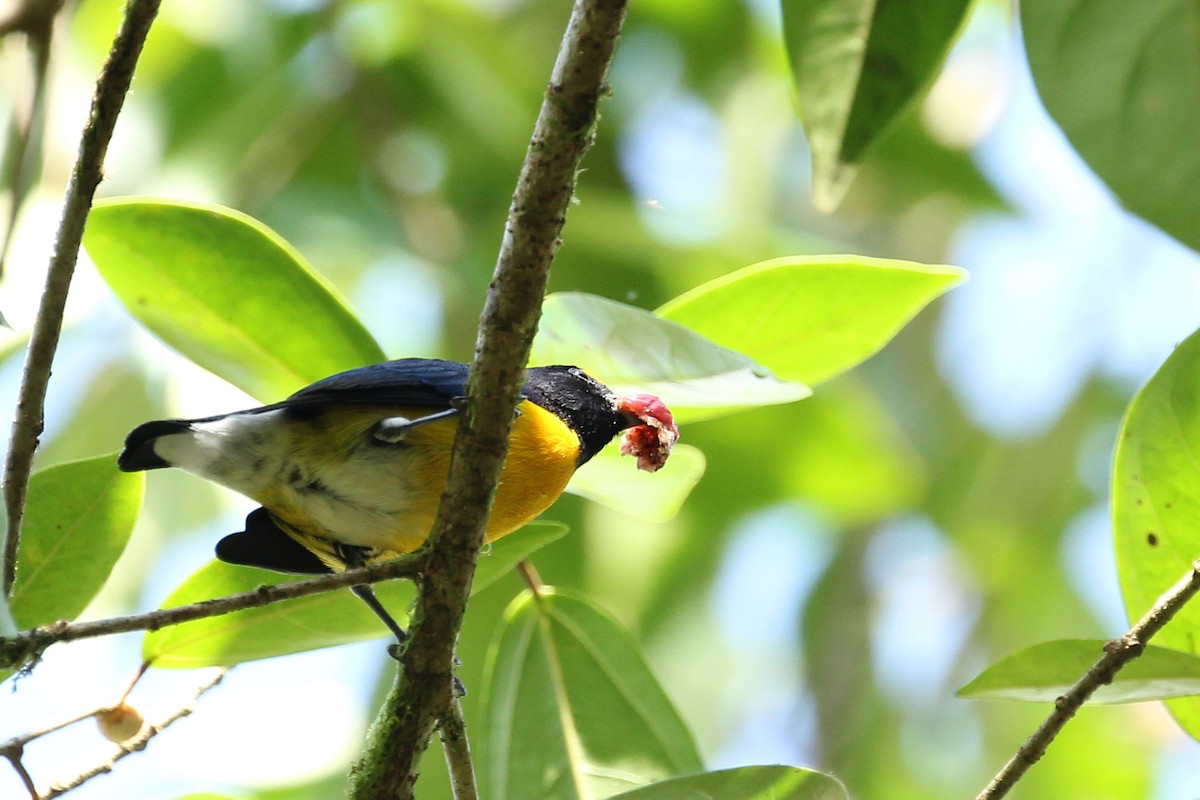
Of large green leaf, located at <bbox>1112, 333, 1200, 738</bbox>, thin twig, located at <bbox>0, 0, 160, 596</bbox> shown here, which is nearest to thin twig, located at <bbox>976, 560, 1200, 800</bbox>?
large green leaf, located at <bbox>1112, 333, 1200, 738</bbox>

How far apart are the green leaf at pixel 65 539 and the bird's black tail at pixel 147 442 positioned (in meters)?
0.35

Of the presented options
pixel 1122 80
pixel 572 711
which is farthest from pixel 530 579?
pixel 1122 80

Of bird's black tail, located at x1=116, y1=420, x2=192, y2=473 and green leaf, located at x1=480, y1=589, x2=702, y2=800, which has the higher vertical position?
bird's black tail, located at x1=116, y1=420, x2=192, y2=473

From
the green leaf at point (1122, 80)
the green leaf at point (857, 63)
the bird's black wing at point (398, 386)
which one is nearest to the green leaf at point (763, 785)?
the green leaf at point (857, 63)

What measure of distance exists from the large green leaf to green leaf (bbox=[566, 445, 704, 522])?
0.74m

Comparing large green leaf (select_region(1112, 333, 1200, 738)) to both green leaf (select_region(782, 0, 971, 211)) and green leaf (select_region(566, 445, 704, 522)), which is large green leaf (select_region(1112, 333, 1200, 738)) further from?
green leaf (select_region(566, 445, 704, 522))

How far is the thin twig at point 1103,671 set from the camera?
1.69m

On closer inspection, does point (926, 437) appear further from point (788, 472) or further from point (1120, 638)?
point (1120, 638)

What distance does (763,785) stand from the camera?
180 cm

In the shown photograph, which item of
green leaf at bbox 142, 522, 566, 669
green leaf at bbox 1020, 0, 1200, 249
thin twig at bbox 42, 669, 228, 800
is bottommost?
thin twig at bbox 42, 669, 228, 800

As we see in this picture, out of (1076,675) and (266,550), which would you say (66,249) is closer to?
(266,550)

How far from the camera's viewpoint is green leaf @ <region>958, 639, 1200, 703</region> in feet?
5.67

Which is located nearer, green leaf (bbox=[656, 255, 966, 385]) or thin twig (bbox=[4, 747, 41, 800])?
thin twig (bbox=[4, 747, 41, 800])

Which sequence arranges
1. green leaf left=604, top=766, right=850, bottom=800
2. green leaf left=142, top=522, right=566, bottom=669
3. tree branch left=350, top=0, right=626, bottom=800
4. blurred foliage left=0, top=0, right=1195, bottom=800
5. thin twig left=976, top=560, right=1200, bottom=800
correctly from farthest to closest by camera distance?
blurred foliage left=0, top=0, right=1195, bottom=800 → green leaf left=142, top=522, right=566, bottom=669 → green leaf left=604, top=766, right=850, bottom=800 → thin twig left=976, top=560, right=1200, bottom=800 → tree branch left=350, top=0, right=626, bottom=800
